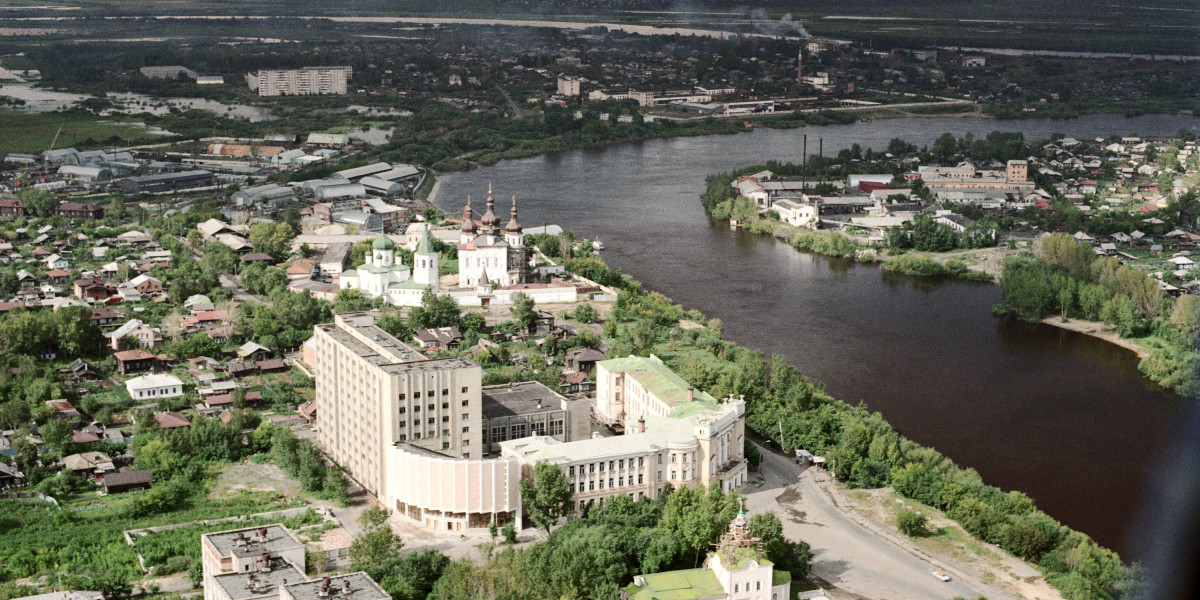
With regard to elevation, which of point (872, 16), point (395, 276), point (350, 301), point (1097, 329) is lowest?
point (1097, 329)

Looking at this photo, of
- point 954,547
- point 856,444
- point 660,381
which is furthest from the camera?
point 660,381

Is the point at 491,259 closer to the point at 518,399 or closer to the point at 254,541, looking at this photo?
the point at 518,399

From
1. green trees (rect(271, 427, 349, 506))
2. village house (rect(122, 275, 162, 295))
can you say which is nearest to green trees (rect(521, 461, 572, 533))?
green trees (rect(271, 427, 349, 506))

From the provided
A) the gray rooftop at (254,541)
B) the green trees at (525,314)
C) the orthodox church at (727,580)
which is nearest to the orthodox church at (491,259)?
the green trees at (525,314)

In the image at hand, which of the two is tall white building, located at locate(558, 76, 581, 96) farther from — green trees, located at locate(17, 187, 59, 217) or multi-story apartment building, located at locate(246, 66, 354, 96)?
green trees, located at locate(17, 187, 59, 217)

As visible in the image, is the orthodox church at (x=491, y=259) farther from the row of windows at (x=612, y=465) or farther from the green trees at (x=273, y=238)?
the row of windows at (x=612, y=465)

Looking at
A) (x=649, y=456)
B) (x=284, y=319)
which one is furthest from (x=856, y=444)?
(x=284, y=319)
